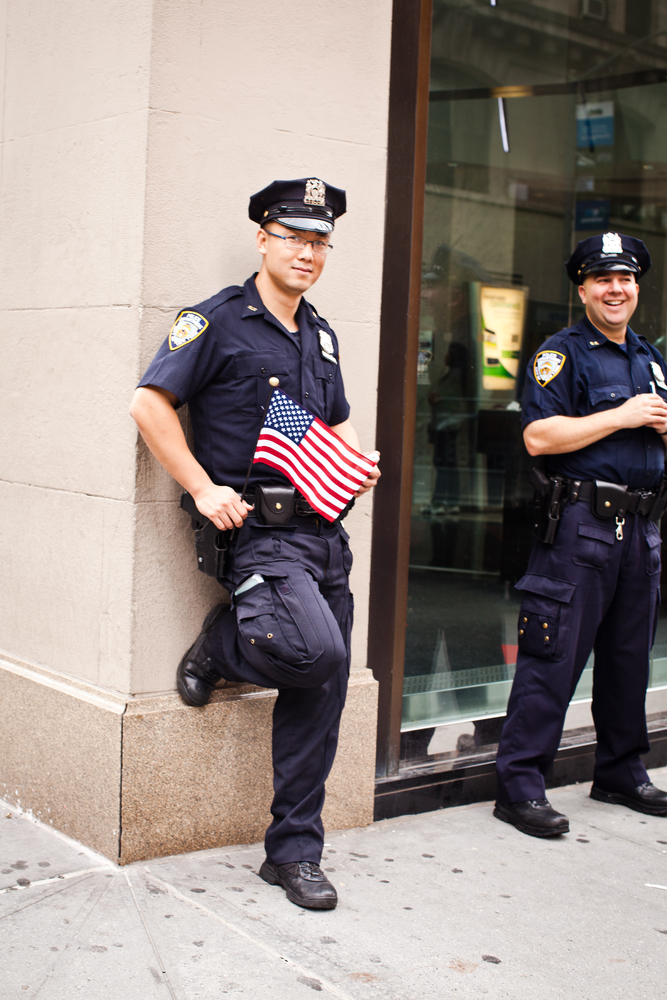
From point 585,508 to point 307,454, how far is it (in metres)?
1.35

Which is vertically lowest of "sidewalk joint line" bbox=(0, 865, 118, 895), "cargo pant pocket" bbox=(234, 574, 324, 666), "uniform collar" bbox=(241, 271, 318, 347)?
"sidewalk joint line" bbox=(0, 865, 118, 895)

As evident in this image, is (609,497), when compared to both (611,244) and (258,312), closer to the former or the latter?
(611,244)

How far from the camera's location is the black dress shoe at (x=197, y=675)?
11.2 feet

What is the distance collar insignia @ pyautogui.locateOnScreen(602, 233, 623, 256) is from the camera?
4.07 metres

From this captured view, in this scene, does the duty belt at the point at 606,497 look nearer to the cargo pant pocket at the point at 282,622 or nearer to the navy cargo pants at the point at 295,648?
the navy cargo pants at the point at 295,648

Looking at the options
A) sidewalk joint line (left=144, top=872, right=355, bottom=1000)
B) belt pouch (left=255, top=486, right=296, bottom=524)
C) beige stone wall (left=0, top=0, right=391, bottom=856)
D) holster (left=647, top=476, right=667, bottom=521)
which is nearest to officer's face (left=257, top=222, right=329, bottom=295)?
beige stone wall (left=0, top=0, right=391, bottom=856)

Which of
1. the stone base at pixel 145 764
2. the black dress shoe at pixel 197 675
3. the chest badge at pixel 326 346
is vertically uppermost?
the chest badge at pixel 326 346

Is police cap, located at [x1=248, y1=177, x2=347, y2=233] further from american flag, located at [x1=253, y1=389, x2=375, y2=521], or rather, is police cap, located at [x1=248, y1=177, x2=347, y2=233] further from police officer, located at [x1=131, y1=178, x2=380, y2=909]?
american flag, located at [x1=253, y1=389, x2=375, y2=521]

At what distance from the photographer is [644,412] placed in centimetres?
393

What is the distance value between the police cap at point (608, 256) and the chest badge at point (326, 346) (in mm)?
1270

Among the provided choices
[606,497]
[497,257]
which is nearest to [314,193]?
[606,497]

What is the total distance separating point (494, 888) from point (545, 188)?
4.71 meters

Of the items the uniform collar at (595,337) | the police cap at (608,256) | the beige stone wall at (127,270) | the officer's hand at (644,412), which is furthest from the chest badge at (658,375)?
the beige stone wall at (127,270)

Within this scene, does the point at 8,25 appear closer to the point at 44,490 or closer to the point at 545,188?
the point at 44,490
